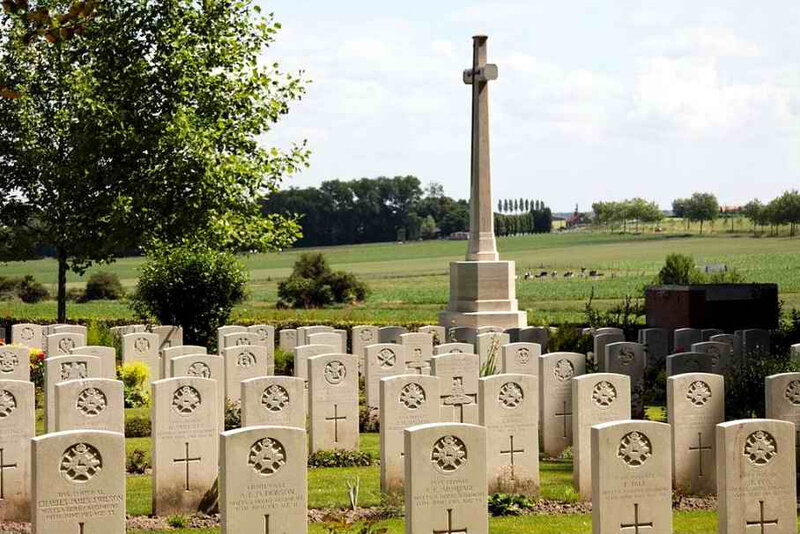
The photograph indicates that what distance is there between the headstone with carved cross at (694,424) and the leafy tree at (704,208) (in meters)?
70.7

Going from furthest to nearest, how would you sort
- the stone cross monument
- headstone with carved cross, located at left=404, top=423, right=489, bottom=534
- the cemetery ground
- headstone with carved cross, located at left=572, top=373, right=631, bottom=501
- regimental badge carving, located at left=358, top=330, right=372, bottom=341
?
the cemetery ground < the stone cross monument < regimental badge carving, located at left=358, top=330, right=372, bottom=341 < headstone with carved cross, located at left=572, top=373, right=631, bottom=501 < headstone with carved cross, located at left=404, top=423, right=489, bottom=534

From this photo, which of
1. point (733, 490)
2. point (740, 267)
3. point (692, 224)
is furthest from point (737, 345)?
point (692, 224)

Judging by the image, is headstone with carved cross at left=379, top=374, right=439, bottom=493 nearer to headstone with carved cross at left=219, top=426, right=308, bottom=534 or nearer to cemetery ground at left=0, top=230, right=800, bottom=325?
headstone with carved cross at left=219, top=426, right=308, bottom=534

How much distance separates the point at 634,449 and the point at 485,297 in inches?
648

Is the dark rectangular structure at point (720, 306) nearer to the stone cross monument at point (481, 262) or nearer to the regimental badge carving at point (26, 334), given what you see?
the stone cross monument at point (481, 262)

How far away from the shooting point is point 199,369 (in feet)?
48.6

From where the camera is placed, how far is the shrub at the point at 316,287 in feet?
137

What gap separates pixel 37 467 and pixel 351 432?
6.00 metres

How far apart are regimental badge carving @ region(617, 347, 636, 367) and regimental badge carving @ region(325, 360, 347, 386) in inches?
170

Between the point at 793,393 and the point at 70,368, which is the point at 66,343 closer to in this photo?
the point at 70,368

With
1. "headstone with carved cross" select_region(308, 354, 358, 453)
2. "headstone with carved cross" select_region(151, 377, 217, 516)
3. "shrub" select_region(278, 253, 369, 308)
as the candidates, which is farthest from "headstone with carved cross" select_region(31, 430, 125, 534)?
"shrub" select_region(278, 253, 369, 308)

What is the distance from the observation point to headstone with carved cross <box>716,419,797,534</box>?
9.20 metres

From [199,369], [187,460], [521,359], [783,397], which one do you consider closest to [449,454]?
[187,460]

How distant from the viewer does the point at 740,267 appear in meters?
53.8
